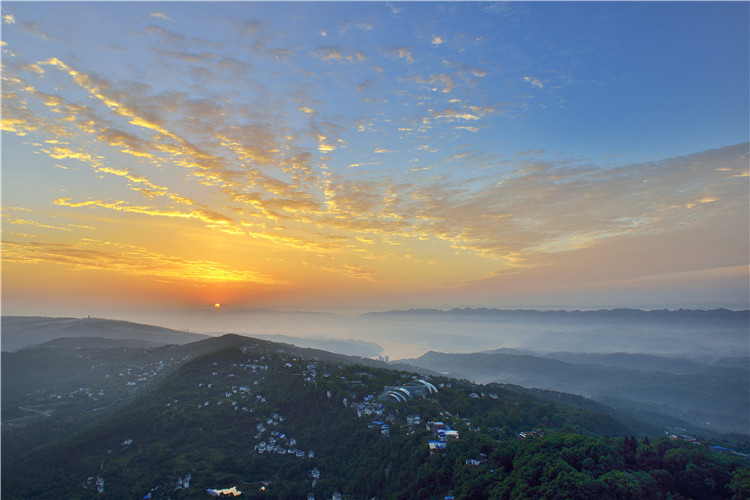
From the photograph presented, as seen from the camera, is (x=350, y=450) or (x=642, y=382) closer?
(x=350, y=450)

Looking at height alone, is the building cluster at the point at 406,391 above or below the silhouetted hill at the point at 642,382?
above

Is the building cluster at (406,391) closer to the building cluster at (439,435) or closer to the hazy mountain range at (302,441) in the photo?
the hazy mountain range at (302,441)

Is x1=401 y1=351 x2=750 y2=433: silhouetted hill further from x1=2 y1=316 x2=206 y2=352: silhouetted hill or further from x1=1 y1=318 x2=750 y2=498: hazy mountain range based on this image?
x1=2 y1=316 x2=206 y2=352: silhouetted hill

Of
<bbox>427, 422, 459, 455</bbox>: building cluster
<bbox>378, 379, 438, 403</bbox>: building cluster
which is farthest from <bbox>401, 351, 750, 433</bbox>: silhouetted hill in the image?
<bbox>427, 422, 459, 455</bbox>: building cluster

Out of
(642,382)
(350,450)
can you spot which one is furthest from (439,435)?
(642,382)

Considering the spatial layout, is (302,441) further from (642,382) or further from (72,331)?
(72,331)

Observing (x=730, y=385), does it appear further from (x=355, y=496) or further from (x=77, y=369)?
(x=77, y=369)

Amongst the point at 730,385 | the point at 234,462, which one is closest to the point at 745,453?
the point at 234,462

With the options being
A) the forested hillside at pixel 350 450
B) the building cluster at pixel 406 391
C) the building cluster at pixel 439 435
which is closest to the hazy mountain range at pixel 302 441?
the forested hillside at pixel 350 450

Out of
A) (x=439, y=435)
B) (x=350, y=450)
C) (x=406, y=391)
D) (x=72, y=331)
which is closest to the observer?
(x=439, y=435)
